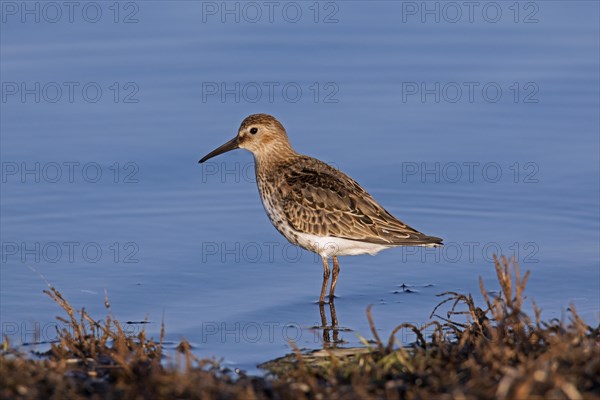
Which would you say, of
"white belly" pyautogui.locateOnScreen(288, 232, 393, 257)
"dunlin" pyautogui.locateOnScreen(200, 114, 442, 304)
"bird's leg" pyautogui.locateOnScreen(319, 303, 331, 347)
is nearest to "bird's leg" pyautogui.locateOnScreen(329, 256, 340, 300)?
"dunlin" pyautogui.locateOnScreen(200, 114, 442, 304)

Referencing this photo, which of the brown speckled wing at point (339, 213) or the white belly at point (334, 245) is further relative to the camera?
the white belly at point (334, 245)

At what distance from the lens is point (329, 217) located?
10.4m

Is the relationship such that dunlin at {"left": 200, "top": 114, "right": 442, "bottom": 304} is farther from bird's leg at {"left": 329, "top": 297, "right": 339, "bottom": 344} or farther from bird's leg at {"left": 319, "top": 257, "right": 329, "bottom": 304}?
bird's leg at {"left": 329, "top": 297, "right": 339, "bottom": 344}

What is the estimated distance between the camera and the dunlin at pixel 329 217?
10227 millimetres

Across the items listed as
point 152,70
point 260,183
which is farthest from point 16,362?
point 152,70

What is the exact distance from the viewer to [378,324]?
9352 mm

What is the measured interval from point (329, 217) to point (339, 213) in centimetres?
10

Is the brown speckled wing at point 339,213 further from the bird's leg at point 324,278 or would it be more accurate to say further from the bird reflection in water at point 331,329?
the bird reflection in water at point 331,329

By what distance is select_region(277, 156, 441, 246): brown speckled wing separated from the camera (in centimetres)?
1021

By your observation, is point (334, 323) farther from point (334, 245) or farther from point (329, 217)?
point (329, 217)

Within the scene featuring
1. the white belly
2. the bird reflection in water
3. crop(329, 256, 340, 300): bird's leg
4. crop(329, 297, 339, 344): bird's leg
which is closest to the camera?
the bird reflection in water

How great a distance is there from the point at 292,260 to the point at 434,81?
4.20 m

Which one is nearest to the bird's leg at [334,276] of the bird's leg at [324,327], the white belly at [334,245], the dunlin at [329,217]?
the dunlin at [329,217]

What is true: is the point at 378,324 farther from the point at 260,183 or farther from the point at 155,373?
the point at 155,373
